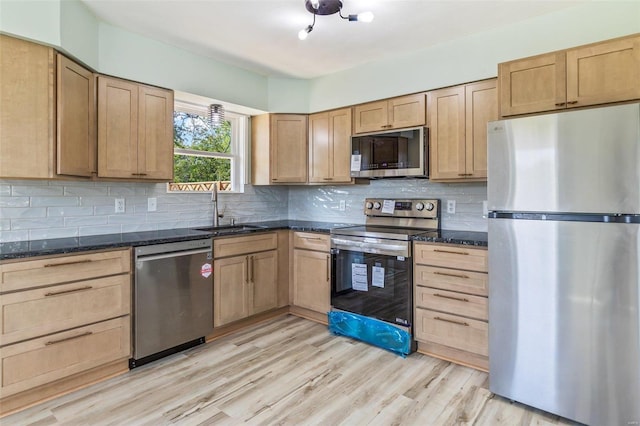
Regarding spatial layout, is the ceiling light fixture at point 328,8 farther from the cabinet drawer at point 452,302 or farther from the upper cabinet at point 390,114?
the cabinet drawer at point 452,302

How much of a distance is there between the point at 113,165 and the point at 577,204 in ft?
9.94

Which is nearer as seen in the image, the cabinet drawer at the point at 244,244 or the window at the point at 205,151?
the cabinet drawer at the point at 244,244

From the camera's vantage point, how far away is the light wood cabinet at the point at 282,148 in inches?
149

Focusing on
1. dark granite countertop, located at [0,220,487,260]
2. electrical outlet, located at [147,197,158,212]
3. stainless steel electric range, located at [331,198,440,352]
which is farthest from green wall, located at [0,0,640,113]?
dark granite countertop, located at [0,220,487,260]

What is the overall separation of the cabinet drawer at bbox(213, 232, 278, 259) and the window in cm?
76

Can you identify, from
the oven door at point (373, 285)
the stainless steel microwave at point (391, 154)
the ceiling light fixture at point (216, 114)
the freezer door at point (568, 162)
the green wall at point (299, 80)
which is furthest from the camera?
the ceiling light fixture at point (216, 114)

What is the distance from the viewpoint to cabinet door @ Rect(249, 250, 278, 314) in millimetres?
3289

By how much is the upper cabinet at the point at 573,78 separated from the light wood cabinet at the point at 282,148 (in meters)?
2.08

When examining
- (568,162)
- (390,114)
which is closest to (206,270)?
(390,114)

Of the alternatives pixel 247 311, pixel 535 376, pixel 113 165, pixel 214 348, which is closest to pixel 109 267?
pixel 113 165

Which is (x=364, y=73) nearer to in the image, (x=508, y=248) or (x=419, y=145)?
(x=419, y=145)

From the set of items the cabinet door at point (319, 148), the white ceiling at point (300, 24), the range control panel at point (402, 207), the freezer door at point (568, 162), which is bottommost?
the range control panel at point (402, 207)

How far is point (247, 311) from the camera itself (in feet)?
10.6

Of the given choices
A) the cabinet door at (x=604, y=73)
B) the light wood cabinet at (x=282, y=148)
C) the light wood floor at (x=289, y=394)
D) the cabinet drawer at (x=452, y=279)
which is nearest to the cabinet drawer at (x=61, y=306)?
the light wood floor at (x=289, y=394)
